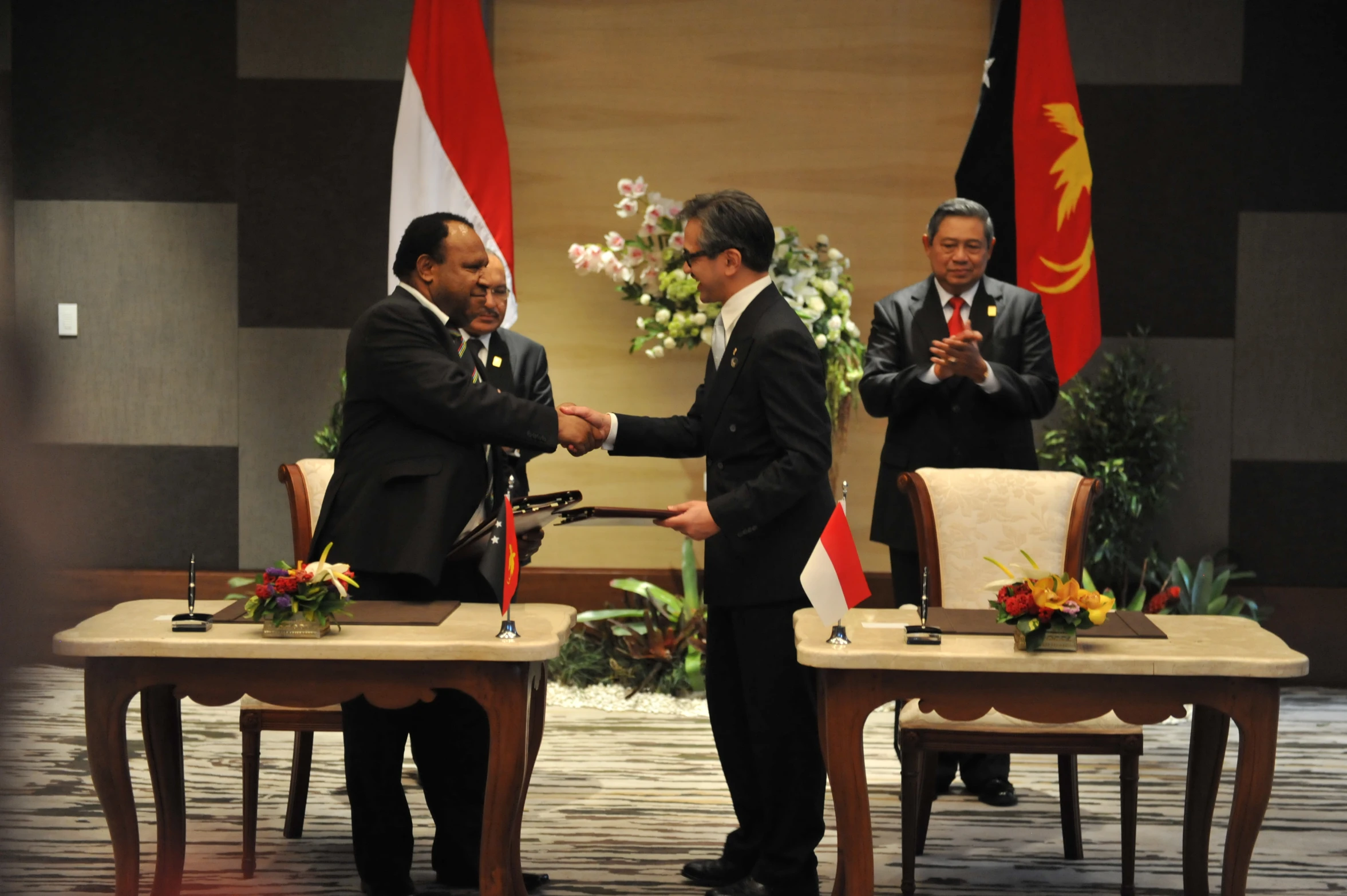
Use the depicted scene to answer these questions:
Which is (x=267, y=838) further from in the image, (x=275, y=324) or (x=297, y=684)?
(x=275, y=324)

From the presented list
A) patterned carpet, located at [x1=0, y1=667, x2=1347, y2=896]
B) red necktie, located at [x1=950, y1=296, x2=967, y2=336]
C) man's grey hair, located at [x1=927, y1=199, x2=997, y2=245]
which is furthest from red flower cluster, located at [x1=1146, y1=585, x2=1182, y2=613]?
man's grey hair, located at [x1=927, y1=199, x2=997, y2=245]

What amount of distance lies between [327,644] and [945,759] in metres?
2.10

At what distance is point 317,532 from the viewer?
2.96 metres

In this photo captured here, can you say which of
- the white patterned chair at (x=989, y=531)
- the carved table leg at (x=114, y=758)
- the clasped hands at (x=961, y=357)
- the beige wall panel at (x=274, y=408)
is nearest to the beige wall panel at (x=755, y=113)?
the beige wall panel at (x=274, y=408)

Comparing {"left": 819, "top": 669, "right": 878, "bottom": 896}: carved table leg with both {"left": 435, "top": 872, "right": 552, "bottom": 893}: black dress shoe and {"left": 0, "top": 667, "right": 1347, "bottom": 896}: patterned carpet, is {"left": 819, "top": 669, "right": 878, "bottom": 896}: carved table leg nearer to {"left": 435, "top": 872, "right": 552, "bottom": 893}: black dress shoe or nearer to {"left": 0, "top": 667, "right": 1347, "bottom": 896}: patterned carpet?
{"left": 0, "top": 667, "right": 1347, "bottom": 896}: patterned carpet

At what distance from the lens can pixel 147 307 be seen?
19.4 ft

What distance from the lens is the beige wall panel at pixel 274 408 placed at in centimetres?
589

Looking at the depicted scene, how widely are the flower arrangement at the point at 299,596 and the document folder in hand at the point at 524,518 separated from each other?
38 centimetres

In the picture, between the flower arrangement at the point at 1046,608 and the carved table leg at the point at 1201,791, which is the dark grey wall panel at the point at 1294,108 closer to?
the carved table leg at the point at 1201,791

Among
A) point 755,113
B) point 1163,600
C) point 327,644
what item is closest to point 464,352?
point 327,644

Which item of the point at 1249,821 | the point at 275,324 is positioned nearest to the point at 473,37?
the point at 275,324

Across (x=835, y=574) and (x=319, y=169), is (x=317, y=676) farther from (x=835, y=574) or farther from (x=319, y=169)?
(x=319, y=169)

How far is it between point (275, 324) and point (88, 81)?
132 centimetres

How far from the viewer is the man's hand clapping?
3.24 m
